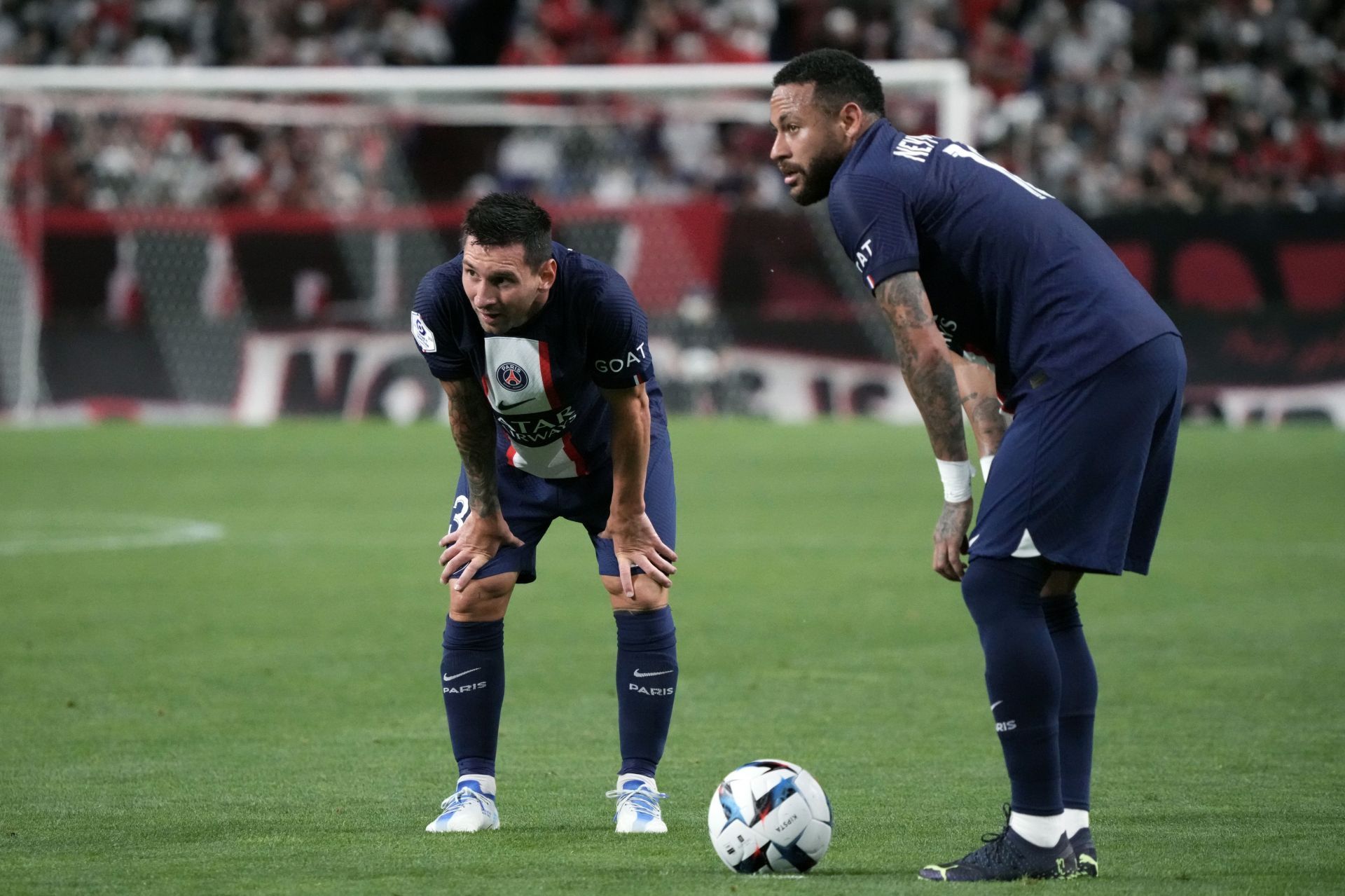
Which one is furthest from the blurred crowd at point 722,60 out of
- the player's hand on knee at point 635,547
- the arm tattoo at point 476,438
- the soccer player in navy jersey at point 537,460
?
the arm tattoo at point 476,438

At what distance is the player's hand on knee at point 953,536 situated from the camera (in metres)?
4.85

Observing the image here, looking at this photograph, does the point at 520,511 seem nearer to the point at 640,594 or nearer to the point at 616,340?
the point at 640,594

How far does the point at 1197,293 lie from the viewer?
2070 cm

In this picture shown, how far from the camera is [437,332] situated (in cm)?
561

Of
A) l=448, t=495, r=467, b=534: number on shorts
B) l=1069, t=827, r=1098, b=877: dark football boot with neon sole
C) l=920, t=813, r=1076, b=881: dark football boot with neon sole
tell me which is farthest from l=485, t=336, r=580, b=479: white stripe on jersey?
l=1069, t=827, r=1098, b=877: dark football boot with neon sole

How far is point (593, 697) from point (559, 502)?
229cm

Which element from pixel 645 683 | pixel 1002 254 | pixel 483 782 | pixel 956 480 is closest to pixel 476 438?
pixel 645 683

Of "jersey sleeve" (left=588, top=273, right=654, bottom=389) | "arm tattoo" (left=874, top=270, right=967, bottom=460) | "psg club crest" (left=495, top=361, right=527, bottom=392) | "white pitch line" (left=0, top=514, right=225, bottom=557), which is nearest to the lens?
"arm tattoo" (left=874, top=270, right=967, bottom=460)

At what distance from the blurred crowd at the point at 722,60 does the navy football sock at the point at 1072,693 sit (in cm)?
1655

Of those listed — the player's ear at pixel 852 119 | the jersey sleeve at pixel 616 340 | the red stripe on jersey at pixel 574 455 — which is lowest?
the red stripe on jersey at pixel 574 455

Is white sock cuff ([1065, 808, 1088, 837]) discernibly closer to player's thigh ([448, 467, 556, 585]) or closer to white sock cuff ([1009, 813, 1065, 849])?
white sock cuff ([1009, 813, 1065, 849])

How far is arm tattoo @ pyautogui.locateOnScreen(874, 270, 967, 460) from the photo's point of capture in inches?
187

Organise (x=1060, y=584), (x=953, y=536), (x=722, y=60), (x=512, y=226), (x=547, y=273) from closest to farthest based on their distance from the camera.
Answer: (x=953, y=536) < (x=1060, y=584) < (x=512, y=226) < (x=547, y=273) < (x=722, y=60)

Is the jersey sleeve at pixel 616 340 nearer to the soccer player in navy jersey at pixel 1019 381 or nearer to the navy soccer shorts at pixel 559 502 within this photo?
the navy soccer shorts at pixel 559 502
